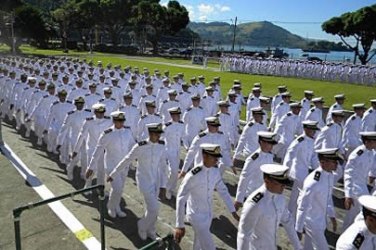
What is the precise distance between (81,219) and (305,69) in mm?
29007

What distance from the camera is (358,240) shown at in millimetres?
3652

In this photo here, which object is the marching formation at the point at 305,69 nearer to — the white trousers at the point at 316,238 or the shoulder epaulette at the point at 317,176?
the shoulder epaulette at the point at 317,176

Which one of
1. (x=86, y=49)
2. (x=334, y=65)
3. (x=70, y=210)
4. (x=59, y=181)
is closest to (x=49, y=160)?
(x=59, y=181)

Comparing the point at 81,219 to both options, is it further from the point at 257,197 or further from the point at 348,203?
the point at 348,203

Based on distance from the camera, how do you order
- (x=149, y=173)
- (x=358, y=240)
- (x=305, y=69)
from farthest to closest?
(x=305, y=69) < (x=149, y=173) < (x=358, y=240)

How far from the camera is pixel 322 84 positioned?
29281 millimetres

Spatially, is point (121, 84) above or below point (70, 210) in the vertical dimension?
above

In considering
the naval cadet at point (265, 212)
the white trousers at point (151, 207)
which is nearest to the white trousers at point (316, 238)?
the naval cadet at point (265, 212)

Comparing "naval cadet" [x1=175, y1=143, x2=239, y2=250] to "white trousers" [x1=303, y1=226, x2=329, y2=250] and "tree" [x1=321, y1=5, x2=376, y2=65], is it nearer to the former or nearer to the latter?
"white trousers" [x1=303, y1=226, x2=329, y2=250]

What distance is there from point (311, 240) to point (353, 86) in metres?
25.8

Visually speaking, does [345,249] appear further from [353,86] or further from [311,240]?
[353,86]

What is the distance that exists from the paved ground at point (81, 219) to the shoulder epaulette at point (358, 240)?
10.3 ft

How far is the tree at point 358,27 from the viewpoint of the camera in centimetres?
4454

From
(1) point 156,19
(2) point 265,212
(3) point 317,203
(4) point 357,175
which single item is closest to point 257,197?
(2) point 265,212
